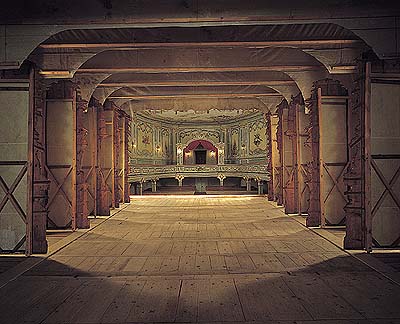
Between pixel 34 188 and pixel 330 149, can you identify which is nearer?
pixel 34 188

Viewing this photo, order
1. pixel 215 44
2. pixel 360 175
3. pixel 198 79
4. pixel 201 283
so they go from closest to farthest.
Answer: pixel 201 283 < pixel 360 175 < pixel 215 44 < pixel 198 79

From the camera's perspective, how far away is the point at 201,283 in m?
4.31

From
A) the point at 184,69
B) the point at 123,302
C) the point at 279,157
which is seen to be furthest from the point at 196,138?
the point at 123,302

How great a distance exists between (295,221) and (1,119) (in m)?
6.88

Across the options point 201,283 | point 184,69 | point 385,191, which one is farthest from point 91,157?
point 385,191

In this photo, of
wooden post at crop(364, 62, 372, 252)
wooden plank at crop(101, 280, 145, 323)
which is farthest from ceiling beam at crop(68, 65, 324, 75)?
wooden plank at crop(101, 280, 145, 323)

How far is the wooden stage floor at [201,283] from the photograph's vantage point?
3383 millimetres

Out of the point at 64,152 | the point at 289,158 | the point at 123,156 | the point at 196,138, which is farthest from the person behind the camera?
the point at 196,138

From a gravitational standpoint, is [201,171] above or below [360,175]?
below

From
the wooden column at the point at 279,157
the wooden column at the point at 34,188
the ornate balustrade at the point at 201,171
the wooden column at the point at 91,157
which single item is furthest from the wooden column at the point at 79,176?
the ornate balustrade at the point at 201,171

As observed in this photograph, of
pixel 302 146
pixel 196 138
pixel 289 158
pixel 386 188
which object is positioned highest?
pixel 196 138

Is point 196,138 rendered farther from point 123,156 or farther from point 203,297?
point 203,297

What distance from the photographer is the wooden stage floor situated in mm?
3383

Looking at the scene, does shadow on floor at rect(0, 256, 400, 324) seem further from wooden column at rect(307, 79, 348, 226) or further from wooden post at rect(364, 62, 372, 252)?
wooden column at rect(307, 79, 348, 226)
